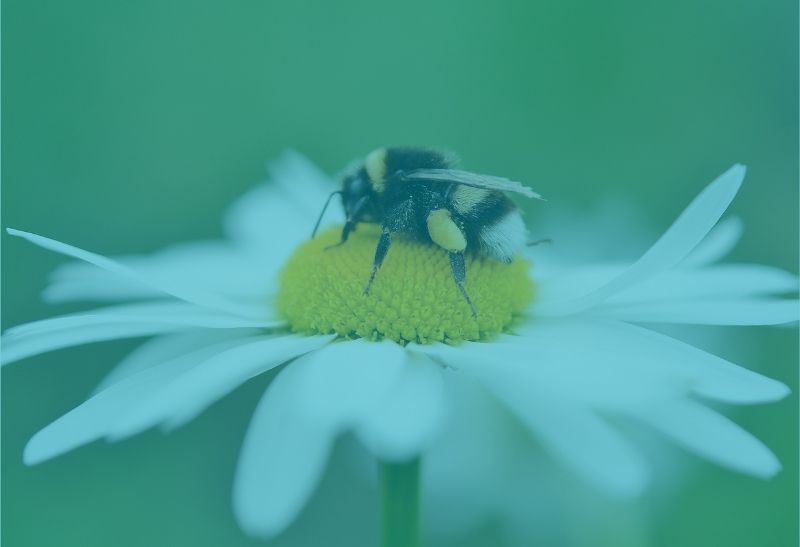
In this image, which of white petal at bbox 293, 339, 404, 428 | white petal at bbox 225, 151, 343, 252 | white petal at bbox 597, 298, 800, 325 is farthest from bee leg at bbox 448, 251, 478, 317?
white petal at bbox 225, 151, 343, 252

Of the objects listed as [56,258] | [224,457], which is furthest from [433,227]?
[56,258]

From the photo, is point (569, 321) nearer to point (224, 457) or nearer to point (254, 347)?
point (254, 347)

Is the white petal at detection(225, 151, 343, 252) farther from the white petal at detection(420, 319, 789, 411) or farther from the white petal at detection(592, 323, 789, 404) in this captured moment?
the white petal at detection(592, 323, 789, 404)

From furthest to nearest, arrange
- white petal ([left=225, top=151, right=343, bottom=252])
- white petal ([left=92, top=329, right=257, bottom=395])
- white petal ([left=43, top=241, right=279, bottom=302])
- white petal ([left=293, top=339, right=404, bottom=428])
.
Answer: white petal ([left=225, top=151, right=343, bottom=252]) < white petal ([left=43, top=241, right=279, bottom=302]) < white petal ([left=92, top=329, right=257, bottom=395]) < white petal ([left=293, top=339, right=404, bottom=428])

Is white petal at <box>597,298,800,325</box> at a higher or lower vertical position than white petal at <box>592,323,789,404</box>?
higher

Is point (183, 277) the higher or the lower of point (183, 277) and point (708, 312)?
the lower

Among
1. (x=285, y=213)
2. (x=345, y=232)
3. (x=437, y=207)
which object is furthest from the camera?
(x=285, y=213)

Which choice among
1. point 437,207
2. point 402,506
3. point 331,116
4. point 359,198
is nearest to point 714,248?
point 437,207

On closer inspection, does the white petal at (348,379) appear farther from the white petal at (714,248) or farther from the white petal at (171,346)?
the white petal at (714,248)

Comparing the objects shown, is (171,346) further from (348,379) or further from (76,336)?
(348,379)
